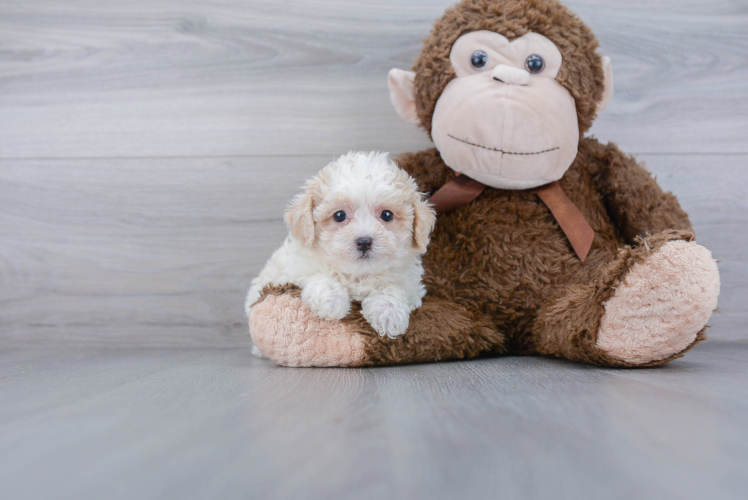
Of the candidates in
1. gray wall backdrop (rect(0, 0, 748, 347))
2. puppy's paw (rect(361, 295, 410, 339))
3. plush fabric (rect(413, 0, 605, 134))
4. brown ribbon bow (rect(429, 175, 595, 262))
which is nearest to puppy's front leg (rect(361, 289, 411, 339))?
puppy's paw (rect(361, 295, 410, 339))

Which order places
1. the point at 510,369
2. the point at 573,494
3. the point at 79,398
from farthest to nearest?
the point at 510,369
the point at 79,398
the point at 573,494

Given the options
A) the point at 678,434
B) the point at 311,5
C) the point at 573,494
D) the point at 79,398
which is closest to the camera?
the point at 573,494

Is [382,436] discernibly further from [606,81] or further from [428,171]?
[606,81]

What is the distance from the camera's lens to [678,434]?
1.67 ft

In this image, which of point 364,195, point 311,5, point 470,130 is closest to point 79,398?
point 364,195

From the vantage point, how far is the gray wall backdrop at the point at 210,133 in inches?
49.4

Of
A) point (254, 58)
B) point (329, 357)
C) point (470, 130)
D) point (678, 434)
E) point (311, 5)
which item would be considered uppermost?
point (311, 5)

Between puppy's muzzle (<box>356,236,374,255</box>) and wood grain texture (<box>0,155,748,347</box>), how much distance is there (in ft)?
1.55

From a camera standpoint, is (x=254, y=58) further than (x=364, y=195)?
Yes

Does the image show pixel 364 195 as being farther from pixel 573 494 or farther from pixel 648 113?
pixel 648 113

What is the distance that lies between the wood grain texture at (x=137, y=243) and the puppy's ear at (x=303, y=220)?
0.37m

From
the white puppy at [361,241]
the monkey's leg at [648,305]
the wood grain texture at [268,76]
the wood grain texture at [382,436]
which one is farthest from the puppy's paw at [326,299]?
the wood grain texture at [268,76]

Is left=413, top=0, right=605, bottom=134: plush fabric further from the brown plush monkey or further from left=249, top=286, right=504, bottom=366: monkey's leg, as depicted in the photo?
left=249, top=286, right=504, bottom=366: monkey's leg

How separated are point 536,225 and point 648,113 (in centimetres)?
52
